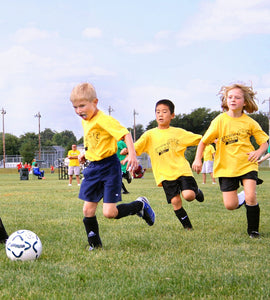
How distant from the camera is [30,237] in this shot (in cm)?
409

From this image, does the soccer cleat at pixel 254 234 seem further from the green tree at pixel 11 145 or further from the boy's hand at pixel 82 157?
the green tree at pixel 11 145

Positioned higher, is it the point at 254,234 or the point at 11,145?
the point at 11,145

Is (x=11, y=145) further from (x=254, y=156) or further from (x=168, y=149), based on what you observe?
(x=254, y=156)

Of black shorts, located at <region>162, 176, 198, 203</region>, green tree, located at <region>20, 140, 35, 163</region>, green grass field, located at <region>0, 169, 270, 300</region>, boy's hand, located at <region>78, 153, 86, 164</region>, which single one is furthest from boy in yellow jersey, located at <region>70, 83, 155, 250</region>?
green tree, located at <region>20, 140, 35, 163</region>

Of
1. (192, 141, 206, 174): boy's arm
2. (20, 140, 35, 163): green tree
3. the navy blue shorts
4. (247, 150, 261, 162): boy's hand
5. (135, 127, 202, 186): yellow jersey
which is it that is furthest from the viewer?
(20, 140, 35, 163): green tree

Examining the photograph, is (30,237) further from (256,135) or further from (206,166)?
(206,166)

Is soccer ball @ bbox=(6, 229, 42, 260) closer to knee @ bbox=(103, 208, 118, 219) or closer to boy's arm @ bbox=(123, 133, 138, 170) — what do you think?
Result: knee @ bbox=(103, 208, 118, 219)

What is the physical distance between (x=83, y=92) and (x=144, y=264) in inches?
77.5

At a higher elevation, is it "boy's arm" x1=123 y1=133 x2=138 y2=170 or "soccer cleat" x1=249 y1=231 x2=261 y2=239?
"boy's arm" x1=123 y1=133 x2=138 y2=170

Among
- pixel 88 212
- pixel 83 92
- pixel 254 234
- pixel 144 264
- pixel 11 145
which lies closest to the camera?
pixel 144 264

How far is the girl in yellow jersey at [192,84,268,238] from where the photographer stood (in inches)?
207

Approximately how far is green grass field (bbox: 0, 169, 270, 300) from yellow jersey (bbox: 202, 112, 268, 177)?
0.92 meters

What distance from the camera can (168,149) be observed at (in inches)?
237

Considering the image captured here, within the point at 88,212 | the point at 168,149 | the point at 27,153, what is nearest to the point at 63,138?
the point at 27,153
